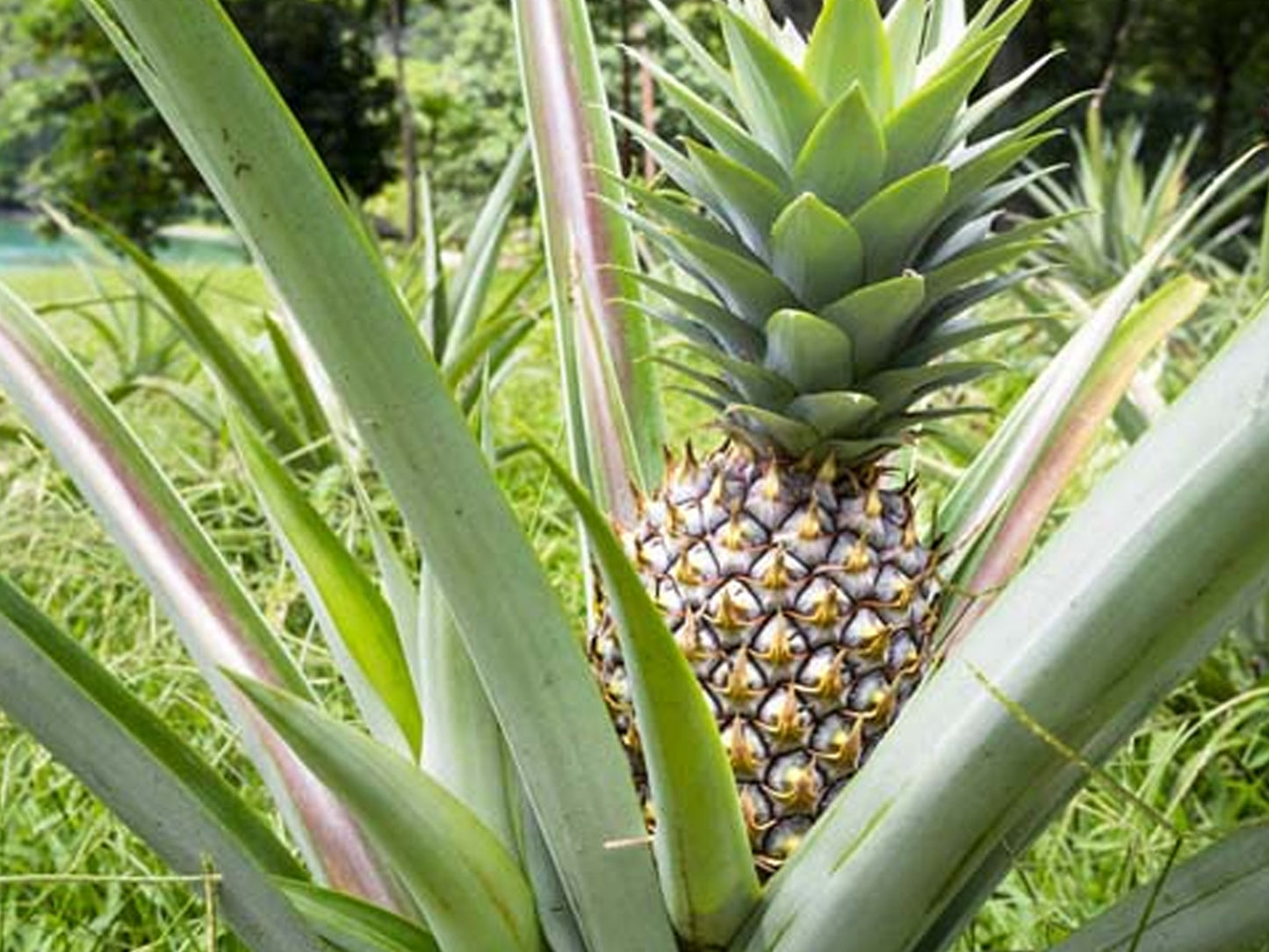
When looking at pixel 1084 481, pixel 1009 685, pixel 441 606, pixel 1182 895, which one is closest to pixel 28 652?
pixel 441 606

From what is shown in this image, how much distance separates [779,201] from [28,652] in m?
0.39

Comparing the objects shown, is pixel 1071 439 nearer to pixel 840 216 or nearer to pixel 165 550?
pixel 840 216

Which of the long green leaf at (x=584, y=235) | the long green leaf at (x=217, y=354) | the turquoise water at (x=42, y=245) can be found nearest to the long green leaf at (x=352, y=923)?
the long green leaf at (x=584, y=235)

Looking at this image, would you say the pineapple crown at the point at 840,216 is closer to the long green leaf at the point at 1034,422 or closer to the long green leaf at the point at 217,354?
the long green leaf at the point at 1034,422

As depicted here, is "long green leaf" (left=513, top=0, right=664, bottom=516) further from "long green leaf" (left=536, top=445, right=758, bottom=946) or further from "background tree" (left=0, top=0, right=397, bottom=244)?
"background tree" (left=0, top=0, right=397, bottom=244)

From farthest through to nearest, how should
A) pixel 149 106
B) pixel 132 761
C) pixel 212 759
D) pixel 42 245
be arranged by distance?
pixel 42 245, pixel 149 106, pixel 212 759, pixel 132 761

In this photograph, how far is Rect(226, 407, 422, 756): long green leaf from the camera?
800 mm

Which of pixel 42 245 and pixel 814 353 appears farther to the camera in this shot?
pixel 42 245

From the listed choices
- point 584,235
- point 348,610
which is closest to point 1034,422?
point 584,235

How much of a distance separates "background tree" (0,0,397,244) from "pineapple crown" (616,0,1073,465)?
9.73 meters

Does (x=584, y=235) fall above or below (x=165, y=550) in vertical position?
above

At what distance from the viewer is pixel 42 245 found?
701 inches

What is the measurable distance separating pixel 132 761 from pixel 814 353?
0.36 m

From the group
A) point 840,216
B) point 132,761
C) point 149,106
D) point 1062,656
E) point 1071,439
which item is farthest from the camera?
point 149,106
